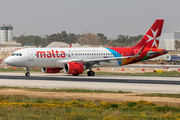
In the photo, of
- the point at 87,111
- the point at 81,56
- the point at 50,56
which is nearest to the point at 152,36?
the point at 81,56

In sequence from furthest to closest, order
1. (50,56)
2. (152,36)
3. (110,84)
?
1. (152,36)
2. (50,56)
3. (110,84)

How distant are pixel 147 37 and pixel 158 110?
137 ft

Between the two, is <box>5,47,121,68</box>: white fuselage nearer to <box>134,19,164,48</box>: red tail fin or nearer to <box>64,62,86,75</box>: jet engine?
<box>64,62,86,75</box>: jet engine

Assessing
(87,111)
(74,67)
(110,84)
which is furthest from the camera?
(74,67)

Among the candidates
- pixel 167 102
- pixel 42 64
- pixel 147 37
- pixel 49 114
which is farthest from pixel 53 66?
pixel 49 114

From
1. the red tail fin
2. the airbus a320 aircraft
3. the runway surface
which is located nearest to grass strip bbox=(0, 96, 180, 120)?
the runway surface

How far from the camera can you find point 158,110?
63.9ft

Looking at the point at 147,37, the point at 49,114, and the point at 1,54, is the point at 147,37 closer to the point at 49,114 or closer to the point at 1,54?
the point at 49,114

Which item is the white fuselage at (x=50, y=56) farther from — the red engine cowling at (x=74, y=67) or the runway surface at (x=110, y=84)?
the runway surface at (x=110, y=84)

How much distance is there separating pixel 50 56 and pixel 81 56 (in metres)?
5.38

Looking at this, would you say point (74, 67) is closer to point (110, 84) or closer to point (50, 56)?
point (50, 56)

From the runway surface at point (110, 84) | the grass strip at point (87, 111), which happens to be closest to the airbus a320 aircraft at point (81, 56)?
the runway surface at point (110, 84)

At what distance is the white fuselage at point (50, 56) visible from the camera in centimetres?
5194

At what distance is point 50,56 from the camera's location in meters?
53.0
